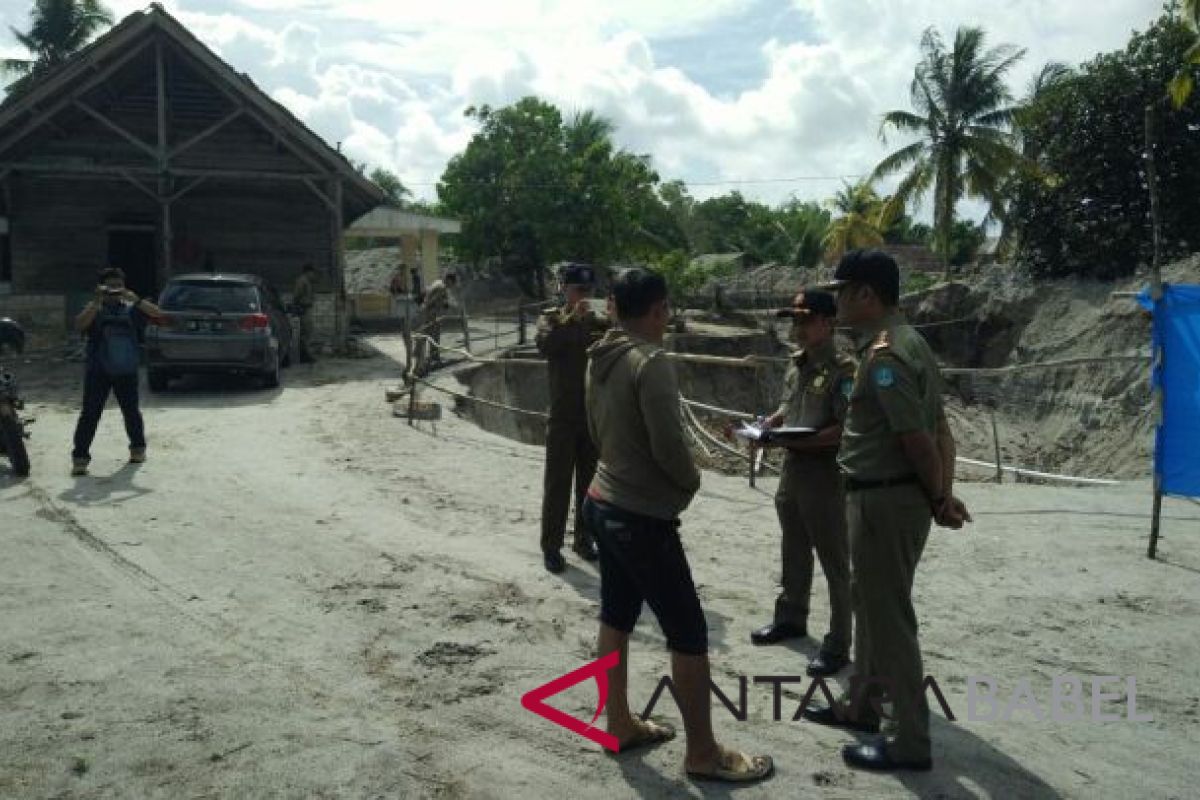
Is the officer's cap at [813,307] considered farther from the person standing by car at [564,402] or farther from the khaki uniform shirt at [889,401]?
the person standing by car at [564,402]

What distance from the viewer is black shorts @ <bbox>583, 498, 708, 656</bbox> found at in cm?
344

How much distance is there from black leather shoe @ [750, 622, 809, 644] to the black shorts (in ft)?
4.72

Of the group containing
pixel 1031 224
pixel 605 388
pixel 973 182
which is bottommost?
pixel 605 388

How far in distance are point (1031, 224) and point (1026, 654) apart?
→ 66.9ft

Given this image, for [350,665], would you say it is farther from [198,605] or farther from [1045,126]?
[1045,126]

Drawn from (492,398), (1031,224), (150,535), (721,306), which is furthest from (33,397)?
(721,306)

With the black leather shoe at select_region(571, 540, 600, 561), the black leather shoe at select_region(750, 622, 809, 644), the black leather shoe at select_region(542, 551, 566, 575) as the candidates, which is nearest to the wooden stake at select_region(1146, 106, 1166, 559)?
the black leather shoe at select_region(750, 622, 809, 644)

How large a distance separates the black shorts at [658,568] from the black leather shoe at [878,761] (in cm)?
70

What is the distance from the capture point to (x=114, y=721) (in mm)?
3875

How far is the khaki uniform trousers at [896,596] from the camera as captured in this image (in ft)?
11.5

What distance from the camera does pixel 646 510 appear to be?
11.5ft

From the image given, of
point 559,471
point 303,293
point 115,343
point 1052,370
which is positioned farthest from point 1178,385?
point 303,293

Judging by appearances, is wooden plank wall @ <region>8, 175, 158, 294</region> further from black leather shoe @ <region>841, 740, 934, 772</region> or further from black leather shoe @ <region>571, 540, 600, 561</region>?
black leather shoe @ <region>841, 740, 934, 772</region>

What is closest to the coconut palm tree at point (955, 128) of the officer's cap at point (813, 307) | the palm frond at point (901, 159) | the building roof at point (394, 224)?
the palm frond at point (901, 159)
